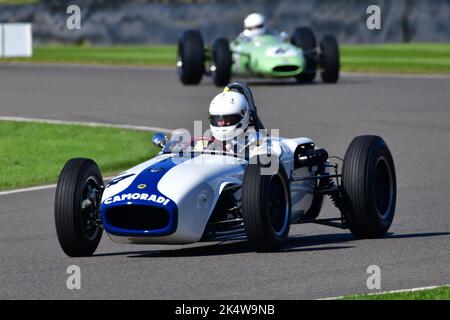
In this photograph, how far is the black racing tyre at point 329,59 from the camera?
27.6 metres

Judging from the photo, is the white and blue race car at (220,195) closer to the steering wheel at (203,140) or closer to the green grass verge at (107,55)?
the steering wheel at (203,140)

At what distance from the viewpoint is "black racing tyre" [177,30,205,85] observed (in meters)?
28.1

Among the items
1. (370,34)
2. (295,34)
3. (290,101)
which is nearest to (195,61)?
(295,34)

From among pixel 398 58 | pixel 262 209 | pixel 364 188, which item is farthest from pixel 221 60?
pixel 262 209

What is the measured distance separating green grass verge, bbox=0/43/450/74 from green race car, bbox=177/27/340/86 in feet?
11.6

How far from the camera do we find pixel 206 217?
33.6ft

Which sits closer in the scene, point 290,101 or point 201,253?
point 201,253

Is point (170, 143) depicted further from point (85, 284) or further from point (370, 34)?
point (370, 34)

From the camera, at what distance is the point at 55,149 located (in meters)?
18.6

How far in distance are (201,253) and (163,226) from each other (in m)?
0.75

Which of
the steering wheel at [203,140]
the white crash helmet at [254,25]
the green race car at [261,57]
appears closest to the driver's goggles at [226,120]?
the steering wheel at [203,140]

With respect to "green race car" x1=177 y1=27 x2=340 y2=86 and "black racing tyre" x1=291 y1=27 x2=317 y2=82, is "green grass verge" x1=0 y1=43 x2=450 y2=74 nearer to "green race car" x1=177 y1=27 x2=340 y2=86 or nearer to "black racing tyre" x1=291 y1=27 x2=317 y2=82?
"black racing tyre" x1=291 y1=27 x2=317 y2=82

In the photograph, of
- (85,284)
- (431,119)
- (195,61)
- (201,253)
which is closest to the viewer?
(85,284)

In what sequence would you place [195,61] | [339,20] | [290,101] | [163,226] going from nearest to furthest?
[163,226] → [290,101] → [195,61] → [339,20]
